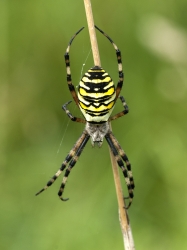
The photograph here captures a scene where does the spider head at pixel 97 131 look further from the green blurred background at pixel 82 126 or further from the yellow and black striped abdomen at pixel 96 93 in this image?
the yellow and black striped abdomen at pixel 96 93

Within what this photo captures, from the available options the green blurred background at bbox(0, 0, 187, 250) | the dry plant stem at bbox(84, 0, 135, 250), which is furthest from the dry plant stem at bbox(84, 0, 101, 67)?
the green blurred background at bbox(0, 0, 187, 250)

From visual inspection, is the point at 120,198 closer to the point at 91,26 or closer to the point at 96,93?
the point at 96,93

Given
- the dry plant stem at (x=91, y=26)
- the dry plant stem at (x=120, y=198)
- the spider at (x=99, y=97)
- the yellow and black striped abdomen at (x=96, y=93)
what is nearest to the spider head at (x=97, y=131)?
the spider at (x=99, y=97)

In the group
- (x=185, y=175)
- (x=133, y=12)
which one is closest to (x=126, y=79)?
(x=133, y=12)

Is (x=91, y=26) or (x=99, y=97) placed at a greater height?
(x=91, y=26)

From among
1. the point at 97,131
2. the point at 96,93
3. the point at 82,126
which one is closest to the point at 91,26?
the point at 96,93

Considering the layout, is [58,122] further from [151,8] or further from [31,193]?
[151,8]
